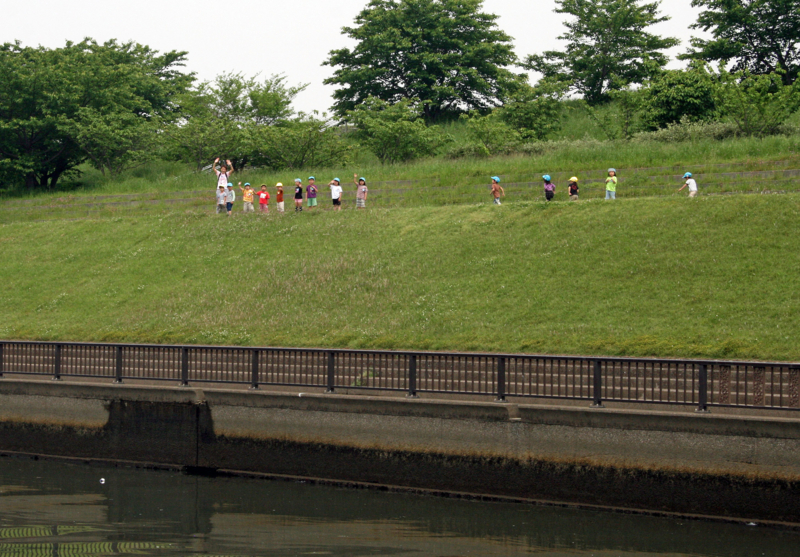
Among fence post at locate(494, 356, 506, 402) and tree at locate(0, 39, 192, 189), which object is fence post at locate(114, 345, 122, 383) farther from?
tree at locate(0, 39, 192, 189)

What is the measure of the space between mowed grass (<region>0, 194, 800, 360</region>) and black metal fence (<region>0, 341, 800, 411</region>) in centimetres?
538

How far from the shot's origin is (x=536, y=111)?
5281cm

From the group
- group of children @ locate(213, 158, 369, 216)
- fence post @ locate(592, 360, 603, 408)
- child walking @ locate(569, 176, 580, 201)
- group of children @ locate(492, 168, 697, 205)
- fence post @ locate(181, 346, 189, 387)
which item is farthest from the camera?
group of children @ locate(213, 158, 369, 216)

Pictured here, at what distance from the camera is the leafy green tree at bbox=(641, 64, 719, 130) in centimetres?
4694

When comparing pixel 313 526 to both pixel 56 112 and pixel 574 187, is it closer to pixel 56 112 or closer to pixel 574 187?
pixel 574 187

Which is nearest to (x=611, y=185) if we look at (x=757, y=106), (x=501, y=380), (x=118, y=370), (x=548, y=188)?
(x=548, y=188)

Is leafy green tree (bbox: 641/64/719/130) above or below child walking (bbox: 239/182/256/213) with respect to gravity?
above

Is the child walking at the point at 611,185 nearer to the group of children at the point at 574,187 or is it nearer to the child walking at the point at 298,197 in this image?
the group of children at the point at 574,187

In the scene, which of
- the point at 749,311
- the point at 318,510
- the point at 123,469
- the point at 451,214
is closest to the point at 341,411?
the point at 318,510

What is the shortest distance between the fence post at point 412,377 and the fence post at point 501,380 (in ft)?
5.62

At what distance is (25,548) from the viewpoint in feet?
43.8

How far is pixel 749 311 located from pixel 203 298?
18.2 metres

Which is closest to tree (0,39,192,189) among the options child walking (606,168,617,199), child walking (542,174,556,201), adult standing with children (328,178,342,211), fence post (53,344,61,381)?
adult standing with children (328,178,342,211)

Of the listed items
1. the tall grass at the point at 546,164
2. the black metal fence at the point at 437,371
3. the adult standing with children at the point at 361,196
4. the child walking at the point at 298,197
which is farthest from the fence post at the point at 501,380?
the child walking at the point at 298,197
